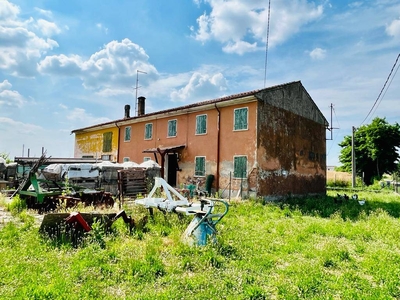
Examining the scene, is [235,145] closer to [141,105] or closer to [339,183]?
[141,105]

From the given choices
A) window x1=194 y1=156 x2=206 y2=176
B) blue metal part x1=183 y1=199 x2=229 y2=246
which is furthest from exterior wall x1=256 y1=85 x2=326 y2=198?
blue metal part x1=183 y1=199 x2=229 y2=246

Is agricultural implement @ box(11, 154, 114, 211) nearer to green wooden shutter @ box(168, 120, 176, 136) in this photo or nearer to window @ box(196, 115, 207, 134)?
window @ box(196, 115, 207, 134)

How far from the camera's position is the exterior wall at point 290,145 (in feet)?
47.7

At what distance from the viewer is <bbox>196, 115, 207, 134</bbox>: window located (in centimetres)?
1639

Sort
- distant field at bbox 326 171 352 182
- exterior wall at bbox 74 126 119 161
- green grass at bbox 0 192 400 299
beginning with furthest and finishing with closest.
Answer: distant field at bbox 326 171 352 182
exterior wall at bbox 74 126 119 161
green grass at bbox 0 192 400 299

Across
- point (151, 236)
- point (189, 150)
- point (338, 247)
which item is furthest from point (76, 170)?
point (338, 247)

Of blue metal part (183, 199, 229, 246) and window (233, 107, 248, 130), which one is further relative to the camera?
window (233, 107, 248, 130)

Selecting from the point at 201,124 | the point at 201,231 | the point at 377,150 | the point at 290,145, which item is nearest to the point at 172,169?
the point at 201,124

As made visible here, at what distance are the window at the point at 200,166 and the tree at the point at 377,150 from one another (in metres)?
24.4

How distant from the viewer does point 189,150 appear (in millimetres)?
16969

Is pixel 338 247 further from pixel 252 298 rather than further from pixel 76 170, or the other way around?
pixel 76 170

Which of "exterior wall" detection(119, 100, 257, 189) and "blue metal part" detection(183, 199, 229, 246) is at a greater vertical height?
"exterior wall" detection(119, 100, 257, 189)

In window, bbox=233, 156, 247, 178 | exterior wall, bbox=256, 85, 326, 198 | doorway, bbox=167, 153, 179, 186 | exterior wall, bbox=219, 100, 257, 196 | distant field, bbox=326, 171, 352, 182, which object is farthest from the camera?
distant field, bbox=326, 171, 352, 182

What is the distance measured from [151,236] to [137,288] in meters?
2.45
